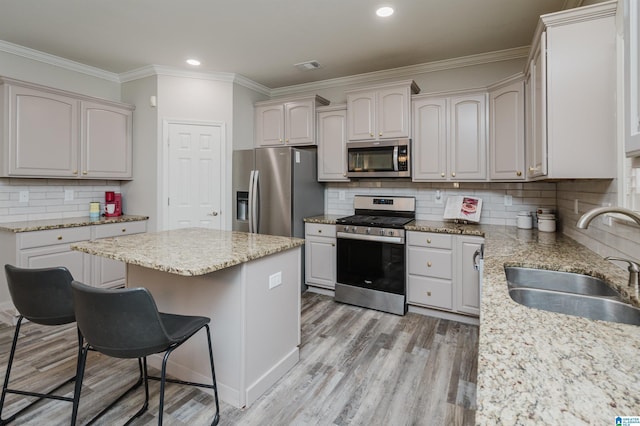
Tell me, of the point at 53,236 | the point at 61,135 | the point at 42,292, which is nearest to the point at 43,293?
the point at 42,292

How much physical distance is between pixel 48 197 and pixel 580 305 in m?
4.70

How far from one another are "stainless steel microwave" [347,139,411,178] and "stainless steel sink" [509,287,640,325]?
7.22 ft

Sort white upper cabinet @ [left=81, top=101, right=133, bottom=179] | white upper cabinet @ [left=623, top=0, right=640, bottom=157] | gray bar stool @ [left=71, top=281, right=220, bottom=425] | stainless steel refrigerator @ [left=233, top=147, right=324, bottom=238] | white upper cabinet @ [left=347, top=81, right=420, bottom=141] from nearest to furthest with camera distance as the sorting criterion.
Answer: white upper cabinet @ [left=623, top=0, right=640, bottom=157], gray bar stool @ [left=71, top=281, right=220, bottom=425], white upper cabinet @ [left=347, top=81, right=420, bottom=141], white upper cabinet @ [left=81, top=101, right=133, bottom=179], stainless steel refrigerator @ [left=233, top=147, right=324, bottom=238]

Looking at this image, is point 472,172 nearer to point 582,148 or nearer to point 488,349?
point 582,148

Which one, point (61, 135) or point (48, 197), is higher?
point (61, 135)

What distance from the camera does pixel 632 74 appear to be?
1.01m

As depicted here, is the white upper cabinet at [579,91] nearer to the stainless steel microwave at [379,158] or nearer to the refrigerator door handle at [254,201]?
the stainless steel microwave at [379,158]

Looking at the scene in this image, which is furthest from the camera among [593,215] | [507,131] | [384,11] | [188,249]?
[507,131]

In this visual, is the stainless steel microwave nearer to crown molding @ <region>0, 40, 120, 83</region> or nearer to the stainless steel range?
the stainless steel range

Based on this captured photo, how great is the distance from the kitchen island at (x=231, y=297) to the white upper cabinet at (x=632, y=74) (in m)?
1.64

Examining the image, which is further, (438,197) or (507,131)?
(438,197)

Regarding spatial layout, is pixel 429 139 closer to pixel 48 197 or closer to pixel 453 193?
pixel 453 193

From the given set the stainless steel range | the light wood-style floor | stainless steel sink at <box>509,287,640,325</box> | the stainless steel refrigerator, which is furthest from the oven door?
stainless steel sink at <box>509,287,640,325</box>

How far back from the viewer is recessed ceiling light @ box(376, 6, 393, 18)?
259 centimetres
